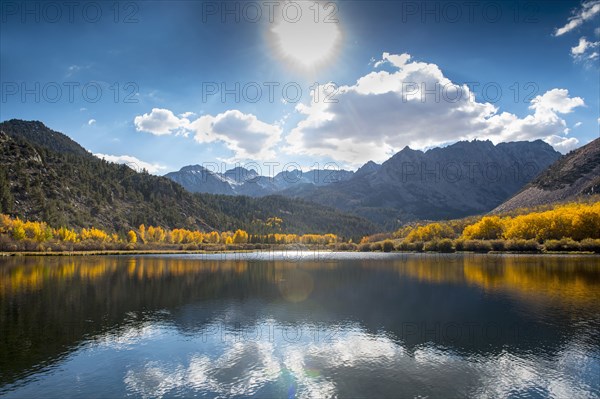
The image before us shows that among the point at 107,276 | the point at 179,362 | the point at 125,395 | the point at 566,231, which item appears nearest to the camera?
the point at 125,395

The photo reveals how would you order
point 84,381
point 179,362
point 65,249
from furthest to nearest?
point 65,249, point 179,362, point 84,381

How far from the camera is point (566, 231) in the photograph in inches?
6880

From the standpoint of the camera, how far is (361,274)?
109 meters

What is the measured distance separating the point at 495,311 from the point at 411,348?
82.1ft

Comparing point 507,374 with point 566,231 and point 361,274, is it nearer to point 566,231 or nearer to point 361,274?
point 361,274

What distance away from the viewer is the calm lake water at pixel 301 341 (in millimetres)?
29344

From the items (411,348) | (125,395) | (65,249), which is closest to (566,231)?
(411,348)

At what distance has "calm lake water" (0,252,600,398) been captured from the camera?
1155 inches

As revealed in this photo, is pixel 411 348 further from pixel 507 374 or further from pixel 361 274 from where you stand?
pixel 361 274

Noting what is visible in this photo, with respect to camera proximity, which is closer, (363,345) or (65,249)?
(363,345)

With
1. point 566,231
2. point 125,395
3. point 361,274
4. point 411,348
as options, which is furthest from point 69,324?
point 566,231

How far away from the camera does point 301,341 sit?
41.9 metres

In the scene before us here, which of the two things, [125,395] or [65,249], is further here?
[65,249]

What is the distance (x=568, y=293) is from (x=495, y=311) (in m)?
22.8
